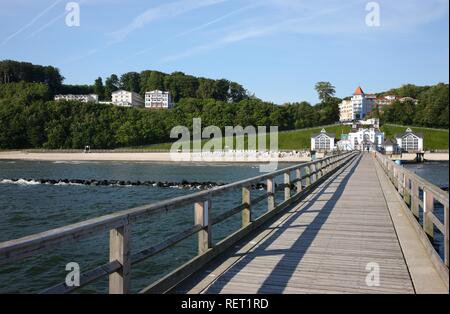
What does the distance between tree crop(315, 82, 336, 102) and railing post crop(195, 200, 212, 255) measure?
173 metres

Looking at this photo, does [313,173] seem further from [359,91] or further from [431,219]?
[359,91]

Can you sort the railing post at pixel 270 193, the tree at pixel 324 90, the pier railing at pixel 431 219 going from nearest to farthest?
the pier railing at pixel 431 219, the railing post at pixel 270 193, the tree at pixel 324 90

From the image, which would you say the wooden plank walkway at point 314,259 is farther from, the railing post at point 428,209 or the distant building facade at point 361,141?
the distant building facade at point 361,141

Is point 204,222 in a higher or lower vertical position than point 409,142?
lower

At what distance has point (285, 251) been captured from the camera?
6965mm

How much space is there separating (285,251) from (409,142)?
104355 mm

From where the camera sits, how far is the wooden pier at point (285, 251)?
420cm

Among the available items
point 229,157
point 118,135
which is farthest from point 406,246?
point 118,135

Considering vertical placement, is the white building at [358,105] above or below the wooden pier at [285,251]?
above

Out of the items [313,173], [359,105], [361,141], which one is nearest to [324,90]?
[359,105]

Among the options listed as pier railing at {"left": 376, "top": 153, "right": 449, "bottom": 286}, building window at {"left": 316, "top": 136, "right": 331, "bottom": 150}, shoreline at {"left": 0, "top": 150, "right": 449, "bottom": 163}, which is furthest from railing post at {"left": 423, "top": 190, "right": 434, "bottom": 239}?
building window at {"left": 316, "top": 136, "right": 331, "bottom": 150}

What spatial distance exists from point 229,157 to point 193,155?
1248 cm

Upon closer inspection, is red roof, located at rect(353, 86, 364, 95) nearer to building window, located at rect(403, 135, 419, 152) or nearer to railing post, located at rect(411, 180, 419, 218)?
building window, located at rect(403, 135, 419, 152)

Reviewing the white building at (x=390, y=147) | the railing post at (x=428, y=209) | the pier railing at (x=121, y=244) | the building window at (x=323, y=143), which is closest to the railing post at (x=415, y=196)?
the railing post at (x=428, y=209)
